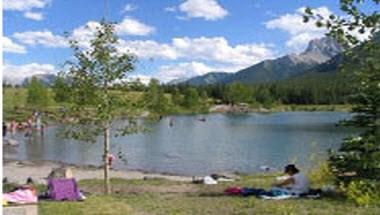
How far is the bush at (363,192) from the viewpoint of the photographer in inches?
661

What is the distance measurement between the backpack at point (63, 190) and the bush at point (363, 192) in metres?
7.23

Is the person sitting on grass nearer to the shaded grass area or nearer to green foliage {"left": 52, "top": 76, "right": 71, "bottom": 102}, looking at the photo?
the shaded grass area

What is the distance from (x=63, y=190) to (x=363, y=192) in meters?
7.98

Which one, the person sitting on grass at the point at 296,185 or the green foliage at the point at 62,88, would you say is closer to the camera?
the person sitting on grass at the point at 296,185

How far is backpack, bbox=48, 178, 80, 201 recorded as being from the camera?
60.6 feet

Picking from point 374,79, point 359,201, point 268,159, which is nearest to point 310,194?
point 359,201

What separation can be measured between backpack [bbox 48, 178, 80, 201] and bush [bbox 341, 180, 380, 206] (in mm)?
7232

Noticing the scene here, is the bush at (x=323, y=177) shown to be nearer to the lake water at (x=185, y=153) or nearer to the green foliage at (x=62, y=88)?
the green foliage at (x=62, y=88)

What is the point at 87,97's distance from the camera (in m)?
23.4

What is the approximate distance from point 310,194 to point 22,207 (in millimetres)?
9639

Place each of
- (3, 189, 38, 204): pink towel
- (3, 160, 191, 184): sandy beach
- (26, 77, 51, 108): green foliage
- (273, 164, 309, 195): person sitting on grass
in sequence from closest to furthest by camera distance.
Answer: (3, 189, 38, 204): pink towel
(273, 164, 309, 195): person sitting on grass
(3, 160, 191, 184): sandy beach
(26, 77, 51, 108): green foliage

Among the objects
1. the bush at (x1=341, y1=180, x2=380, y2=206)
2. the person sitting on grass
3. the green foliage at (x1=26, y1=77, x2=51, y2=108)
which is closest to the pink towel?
the bush at (x1=341, y1=180, x2=380, y2=206)

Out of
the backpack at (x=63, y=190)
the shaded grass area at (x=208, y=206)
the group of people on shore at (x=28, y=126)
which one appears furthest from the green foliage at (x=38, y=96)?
the shaded grass area at (x=208, y=206)

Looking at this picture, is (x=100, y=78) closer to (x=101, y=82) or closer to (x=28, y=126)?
(x=101, y=82)
